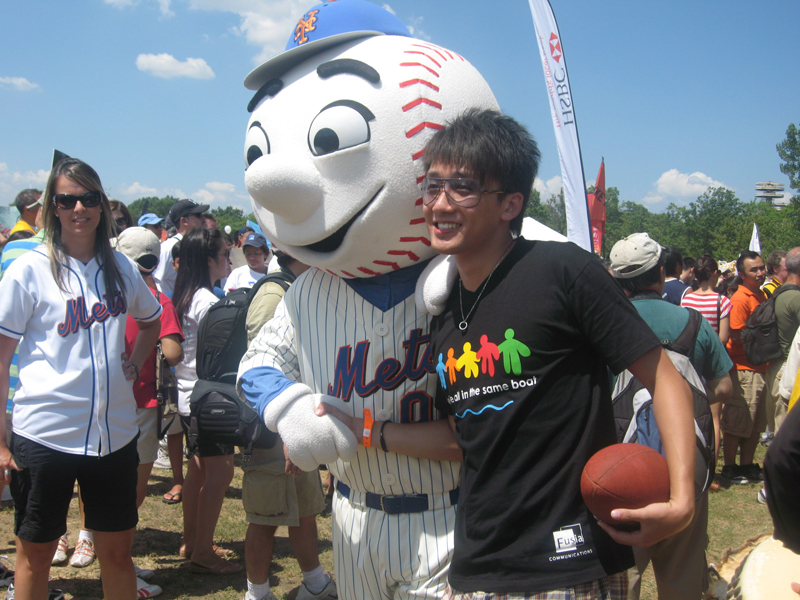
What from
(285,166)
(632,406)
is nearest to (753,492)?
(632,406)

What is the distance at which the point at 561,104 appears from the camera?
25.3 ft

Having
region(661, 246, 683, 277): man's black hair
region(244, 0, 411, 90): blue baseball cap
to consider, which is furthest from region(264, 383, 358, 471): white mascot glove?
region(661, 246, 683, 277): man's black hair

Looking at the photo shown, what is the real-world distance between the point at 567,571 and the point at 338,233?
120cm

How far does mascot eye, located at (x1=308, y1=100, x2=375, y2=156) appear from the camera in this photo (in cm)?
188

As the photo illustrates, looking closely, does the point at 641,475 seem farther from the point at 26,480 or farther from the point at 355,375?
the point at 26,480

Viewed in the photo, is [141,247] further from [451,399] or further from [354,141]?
[451,399]

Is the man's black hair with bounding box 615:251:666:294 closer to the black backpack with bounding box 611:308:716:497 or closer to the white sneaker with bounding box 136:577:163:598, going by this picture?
the black backpack with bounding box 611:308:716:497

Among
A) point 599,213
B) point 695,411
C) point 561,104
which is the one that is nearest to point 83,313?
point 695,411

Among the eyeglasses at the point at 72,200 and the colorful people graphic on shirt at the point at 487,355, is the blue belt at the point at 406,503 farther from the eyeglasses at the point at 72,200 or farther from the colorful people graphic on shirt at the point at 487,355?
the eyeglasses at the point at 72,200

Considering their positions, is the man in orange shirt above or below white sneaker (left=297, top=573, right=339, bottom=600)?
above

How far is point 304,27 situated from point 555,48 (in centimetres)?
660

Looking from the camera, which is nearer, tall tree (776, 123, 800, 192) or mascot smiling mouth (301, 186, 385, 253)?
mascot smiling mouth (301, 186, 385, 253)

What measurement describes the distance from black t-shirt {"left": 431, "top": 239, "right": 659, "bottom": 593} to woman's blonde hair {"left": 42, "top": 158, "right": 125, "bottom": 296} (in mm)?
2045

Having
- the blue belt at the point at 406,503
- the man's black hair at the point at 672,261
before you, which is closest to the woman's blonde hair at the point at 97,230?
the blue belt at the point at 406,503
